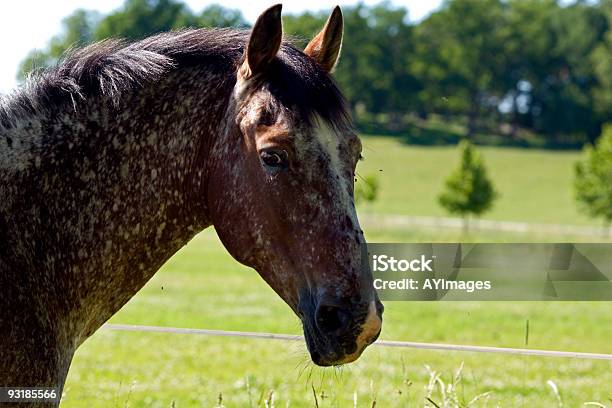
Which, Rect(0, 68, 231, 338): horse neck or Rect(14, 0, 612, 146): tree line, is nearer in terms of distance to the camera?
Rect(0, 68, 231, 338): horse neck

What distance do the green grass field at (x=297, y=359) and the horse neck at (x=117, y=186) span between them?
689mm

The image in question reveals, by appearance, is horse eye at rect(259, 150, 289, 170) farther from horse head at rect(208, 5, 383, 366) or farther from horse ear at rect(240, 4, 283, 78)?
horse ear at rect(240, 4, 283, 78)

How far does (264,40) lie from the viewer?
289 cm

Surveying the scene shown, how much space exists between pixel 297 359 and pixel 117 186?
8998mm

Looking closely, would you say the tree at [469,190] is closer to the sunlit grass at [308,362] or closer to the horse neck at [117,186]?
the sunlit grass at [308,362]

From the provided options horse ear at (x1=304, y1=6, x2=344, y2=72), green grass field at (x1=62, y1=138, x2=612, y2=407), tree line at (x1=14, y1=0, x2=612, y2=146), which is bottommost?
tree line at (x1=14, y1=0, x2=612, y2=146)

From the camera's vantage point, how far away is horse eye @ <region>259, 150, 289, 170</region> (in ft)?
9.15

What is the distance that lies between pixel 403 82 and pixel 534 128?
59.3 feet

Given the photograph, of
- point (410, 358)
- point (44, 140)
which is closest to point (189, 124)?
point (44, 140)

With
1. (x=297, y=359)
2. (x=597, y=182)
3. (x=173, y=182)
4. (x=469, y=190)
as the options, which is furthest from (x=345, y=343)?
(x=597, y=182)

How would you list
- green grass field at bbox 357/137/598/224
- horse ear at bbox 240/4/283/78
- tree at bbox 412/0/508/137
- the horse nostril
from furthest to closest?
tree at bbox 412/0/508/137
green grass field at bbox 357/137/598/224
horse ear at bbox 240/4/283/78
the horse nostril

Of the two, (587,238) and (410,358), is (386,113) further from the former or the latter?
(410,358)

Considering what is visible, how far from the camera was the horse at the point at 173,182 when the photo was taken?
9.01ft

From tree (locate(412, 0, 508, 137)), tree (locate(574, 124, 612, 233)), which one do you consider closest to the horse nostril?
tree (locate(574, 124, 612, 233))
